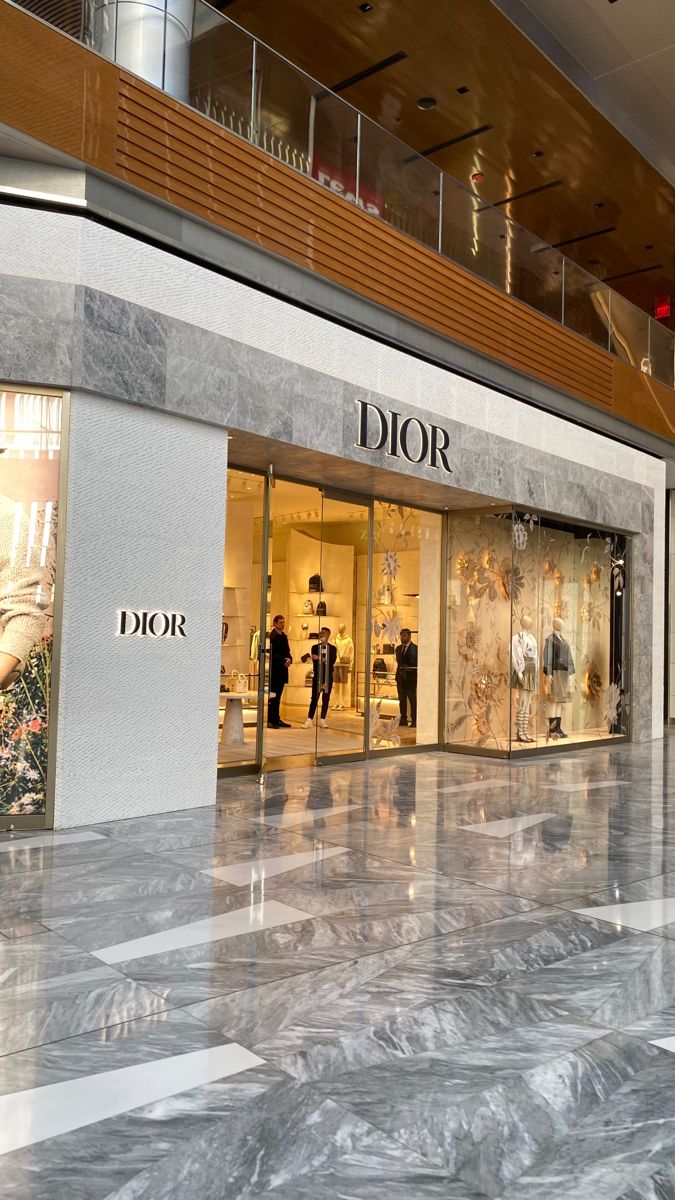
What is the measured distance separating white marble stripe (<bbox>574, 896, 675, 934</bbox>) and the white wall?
320 cm

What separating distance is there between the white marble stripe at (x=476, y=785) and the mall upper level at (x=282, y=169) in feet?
14.7

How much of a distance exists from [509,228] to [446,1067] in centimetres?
948

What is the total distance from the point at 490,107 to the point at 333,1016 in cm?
1050

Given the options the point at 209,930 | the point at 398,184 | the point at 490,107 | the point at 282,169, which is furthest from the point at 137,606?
the point at 490,107

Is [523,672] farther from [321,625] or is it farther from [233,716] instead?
[233,716]

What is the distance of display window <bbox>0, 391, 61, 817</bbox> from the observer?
5.77 meters

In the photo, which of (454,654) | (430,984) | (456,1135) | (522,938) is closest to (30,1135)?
(456,1135)

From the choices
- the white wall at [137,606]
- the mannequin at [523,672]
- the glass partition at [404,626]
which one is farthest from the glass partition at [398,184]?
the mannequin at [523,672]

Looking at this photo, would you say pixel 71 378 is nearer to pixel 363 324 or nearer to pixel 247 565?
pixel 247 565

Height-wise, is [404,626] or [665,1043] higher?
[404,626]

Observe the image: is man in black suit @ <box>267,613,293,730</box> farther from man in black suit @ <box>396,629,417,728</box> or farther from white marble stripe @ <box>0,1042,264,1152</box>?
white marble stripe @ <box>0,1042,264,1152</box>

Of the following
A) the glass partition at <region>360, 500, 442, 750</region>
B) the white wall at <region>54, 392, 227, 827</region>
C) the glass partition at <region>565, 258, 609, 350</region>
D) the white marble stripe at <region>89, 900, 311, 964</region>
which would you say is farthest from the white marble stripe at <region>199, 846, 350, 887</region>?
the glass partition at <region>565, 258, 609, 350</region>

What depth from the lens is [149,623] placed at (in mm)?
6359

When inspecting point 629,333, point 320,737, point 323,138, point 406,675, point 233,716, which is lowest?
point 320,737
